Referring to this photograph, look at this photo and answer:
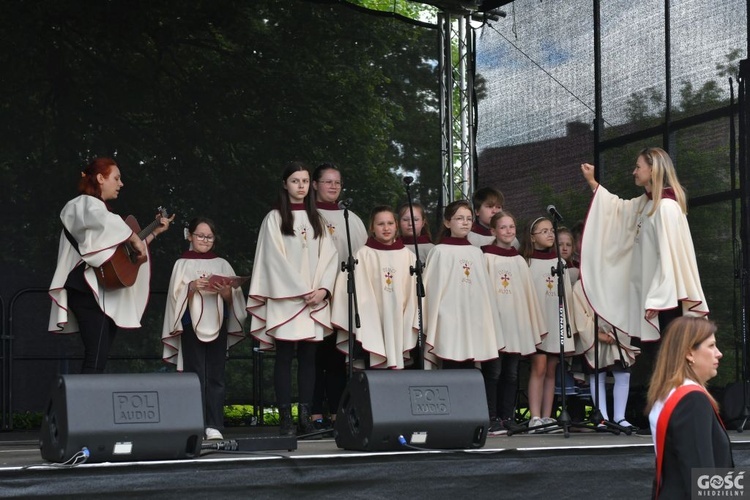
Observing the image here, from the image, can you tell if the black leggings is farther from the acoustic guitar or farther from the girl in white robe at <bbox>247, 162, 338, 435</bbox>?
the acoustic guitar

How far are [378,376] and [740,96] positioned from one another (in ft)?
11.4

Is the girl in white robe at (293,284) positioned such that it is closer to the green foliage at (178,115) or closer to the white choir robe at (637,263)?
the white choir robe at (637,263)

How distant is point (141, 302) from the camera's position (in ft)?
22.1

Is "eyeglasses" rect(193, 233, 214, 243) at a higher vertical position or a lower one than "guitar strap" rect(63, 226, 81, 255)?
higher

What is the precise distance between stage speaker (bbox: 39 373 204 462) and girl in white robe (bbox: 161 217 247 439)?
2165 mm

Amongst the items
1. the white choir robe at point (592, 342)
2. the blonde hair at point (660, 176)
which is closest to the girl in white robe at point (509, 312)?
the white choir robe at point (592, 342)

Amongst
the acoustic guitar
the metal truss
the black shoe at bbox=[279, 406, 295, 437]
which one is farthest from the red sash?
the metal truss

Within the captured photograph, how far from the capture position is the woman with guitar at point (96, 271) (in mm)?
6441

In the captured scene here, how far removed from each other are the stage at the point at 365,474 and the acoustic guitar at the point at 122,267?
1.33m

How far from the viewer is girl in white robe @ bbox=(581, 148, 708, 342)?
6.62 meters

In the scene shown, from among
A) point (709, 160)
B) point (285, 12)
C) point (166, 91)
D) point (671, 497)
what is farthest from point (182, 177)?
point (671, 497)

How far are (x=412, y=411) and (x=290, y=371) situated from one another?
→ 1901 mm

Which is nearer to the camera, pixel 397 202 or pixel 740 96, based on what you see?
pixel 740 96

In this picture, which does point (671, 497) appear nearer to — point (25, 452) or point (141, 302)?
point (25, 452)
